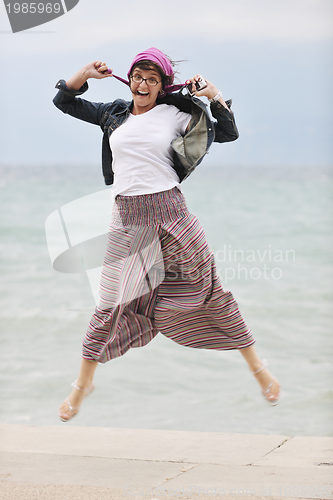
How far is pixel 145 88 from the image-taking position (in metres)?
2.32

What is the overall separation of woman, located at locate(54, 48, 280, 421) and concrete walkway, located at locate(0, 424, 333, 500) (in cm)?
34

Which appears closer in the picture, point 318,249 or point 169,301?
point 169,301

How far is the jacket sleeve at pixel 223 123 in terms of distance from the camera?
233 centimetres

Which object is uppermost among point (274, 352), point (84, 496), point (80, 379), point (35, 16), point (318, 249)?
point (35, 16)

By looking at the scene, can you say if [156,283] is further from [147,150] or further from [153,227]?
[147,150]

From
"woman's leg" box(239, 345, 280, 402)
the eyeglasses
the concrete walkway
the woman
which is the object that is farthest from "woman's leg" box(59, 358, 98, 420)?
the eyeglasses

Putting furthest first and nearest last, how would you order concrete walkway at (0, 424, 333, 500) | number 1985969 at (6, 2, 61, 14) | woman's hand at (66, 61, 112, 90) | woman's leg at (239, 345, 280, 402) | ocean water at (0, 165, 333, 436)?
ocean water at (0, 165, 333, 436)
number 1985969 at (6, 2, 61, 14)
woman's leg at (239, 345, 280, 402)
woman's hand at (66, 61, 112, 90)
concrete walkway at (0, 424, 333, 500)

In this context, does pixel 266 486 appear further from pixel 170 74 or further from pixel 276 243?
pixel 276 243

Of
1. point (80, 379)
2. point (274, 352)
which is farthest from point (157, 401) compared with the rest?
point (80, 379)

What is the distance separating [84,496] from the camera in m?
2.21

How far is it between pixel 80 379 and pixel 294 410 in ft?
9.99

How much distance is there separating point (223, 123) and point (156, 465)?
5.58 feet

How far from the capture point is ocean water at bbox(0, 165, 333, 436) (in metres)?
4.82

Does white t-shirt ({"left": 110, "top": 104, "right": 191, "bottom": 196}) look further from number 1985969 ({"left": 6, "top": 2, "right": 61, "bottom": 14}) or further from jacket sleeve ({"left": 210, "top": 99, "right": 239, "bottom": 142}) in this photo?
number 1985969 ({"left": 6, "top": 2, "right": 61, "bottom": 14})
